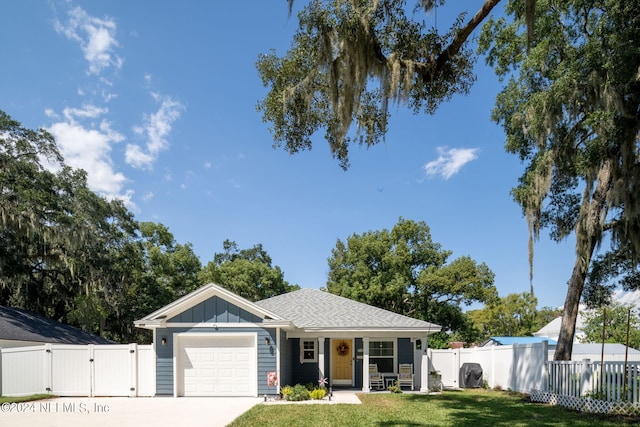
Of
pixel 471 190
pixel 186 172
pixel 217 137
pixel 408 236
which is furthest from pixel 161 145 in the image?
pixel 408 236

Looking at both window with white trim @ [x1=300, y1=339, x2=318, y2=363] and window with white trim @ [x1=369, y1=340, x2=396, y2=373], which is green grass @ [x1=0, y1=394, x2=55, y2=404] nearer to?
window with white trim @ [x1=300, y1=339, x2=318, y2=363]

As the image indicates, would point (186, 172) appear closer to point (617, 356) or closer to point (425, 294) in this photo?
point (425, 294)

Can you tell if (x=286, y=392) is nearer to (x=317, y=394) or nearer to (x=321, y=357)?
(x=317, y=394)

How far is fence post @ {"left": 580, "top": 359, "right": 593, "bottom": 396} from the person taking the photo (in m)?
10.1

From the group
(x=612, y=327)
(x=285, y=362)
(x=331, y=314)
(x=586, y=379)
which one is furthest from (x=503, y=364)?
(x=612, y=327)

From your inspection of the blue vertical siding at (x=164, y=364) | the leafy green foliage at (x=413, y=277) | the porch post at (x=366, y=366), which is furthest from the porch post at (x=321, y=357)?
the leafy green foliage at (x=413, y=277)

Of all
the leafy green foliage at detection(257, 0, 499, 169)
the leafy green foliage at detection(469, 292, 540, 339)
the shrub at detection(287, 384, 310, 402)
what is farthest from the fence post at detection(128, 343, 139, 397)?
the leafy green foliage at detection(469, 292, 540, 339)

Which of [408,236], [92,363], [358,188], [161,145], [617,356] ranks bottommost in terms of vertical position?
[617,356]

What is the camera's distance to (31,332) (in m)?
16.4

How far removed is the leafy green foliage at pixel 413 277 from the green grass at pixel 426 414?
14.5 meters

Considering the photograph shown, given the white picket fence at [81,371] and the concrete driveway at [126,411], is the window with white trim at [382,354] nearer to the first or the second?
the concrete driveway at [126,411]

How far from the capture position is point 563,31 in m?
10.1

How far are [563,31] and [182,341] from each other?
12370mm

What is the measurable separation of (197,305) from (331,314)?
15.1ft
